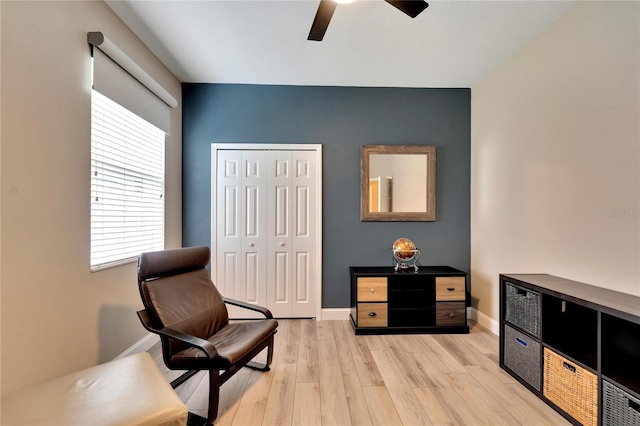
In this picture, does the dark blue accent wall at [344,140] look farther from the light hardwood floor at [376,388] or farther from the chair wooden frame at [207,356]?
the chair wooden frame at [207,356]

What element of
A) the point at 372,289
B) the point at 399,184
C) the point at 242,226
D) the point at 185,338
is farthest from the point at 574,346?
the point at 242,226

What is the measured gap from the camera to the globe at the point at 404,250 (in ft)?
10.8

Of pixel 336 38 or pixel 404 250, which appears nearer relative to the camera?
pixel 336 38

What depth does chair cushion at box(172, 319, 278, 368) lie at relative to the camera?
1.75m

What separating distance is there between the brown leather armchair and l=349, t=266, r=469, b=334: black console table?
1105mm

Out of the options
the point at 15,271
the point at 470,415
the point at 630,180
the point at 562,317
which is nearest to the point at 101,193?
the point at 15,271

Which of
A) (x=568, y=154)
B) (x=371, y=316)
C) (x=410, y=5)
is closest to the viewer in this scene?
(x=410, y=5)

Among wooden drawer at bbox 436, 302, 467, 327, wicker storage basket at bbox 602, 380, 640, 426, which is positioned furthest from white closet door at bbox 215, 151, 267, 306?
wicker storage basket at bbox 602, 380, 640, 426

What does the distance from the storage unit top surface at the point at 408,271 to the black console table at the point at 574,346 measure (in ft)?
2.67

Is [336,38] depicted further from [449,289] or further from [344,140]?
[449,289]

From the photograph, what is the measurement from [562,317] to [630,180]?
3.17 ft

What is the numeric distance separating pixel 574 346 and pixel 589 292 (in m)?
0.36

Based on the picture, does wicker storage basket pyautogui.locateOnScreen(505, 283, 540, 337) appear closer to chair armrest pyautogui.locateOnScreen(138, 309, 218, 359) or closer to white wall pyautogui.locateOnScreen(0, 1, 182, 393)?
chair armrest pyautogui.locateOnScreen(138, 309, 218, 359)

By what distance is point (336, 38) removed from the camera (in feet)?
8.20
